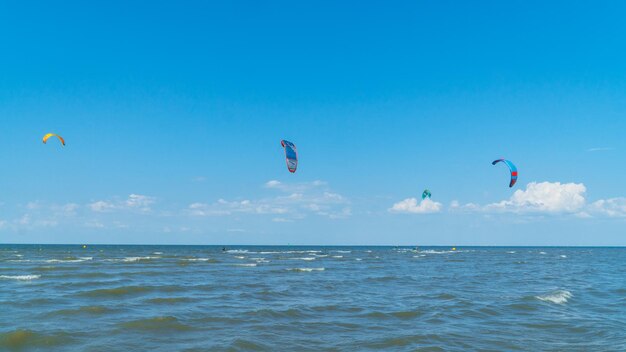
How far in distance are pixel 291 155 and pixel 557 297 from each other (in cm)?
1412

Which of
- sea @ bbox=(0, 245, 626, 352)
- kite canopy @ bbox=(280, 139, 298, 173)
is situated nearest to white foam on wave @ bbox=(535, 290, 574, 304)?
sea @ bbox=(0, 245, 626, 352)

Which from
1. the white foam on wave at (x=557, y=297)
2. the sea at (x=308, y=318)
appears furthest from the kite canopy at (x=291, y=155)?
the white foam on wave at (x=557, y=297)

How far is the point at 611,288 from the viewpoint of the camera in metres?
22.9

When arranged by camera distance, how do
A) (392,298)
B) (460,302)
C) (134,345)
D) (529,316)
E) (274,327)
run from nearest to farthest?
(134,345) → (274,327) → (529,316) → (460,302) → (392,298)

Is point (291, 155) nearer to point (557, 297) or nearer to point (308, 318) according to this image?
point (308, 318)

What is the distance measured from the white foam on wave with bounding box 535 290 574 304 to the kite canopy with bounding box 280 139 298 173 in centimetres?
1291

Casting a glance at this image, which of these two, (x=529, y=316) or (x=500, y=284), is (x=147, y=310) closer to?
(x=529, y=316)

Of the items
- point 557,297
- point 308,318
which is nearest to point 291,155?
point 308,318

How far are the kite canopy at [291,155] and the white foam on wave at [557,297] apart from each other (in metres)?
12.9

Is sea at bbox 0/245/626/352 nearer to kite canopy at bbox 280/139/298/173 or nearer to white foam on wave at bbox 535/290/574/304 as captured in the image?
white foam on wave at bbox 535/290/574/304

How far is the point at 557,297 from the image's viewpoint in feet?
60.6

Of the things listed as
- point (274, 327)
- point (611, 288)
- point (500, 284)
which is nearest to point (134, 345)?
point (274, 327)

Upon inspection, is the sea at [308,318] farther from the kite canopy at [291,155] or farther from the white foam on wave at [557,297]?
the kite canopy at [291,155]

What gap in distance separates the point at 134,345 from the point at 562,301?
15738 mm
